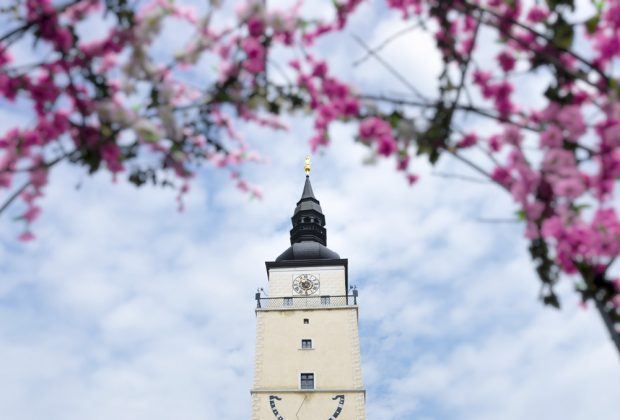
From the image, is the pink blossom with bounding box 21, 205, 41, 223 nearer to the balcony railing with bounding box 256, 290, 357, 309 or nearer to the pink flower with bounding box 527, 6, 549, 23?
the pink flower with bounding box 527, 6, 549, 23

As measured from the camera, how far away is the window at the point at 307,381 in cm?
2198

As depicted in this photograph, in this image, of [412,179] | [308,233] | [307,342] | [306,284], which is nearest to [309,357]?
[307,342]

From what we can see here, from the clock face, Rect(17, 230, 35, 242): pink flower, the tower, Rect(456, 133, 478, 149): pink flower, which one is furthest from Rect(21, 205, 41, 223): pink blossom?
the clock face

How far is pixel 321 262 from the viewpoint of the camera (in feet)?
84.8

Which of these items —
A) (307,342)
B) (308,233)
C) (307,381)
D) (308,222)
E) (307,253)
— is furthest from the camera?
(308,222)

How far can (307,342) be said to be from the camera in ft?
76.5

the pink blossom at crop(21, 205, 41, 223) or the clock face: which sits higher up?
the clock face

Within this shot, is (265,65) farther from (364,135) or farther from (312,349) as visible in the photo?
(312,349)

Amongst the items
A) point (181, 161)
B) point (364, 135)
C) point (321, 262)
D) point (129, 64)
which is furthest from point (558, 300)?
point (321, 262)

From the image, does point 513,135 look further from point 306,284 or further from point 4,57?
point 306,284

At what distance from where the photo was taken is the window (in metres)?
22.0

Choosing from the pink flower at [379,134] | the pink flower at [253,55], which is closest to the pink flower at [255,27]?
the pink flower at [253,55]

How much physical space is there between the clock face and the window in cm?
387

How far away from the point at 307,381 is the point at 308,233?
28.9ft
